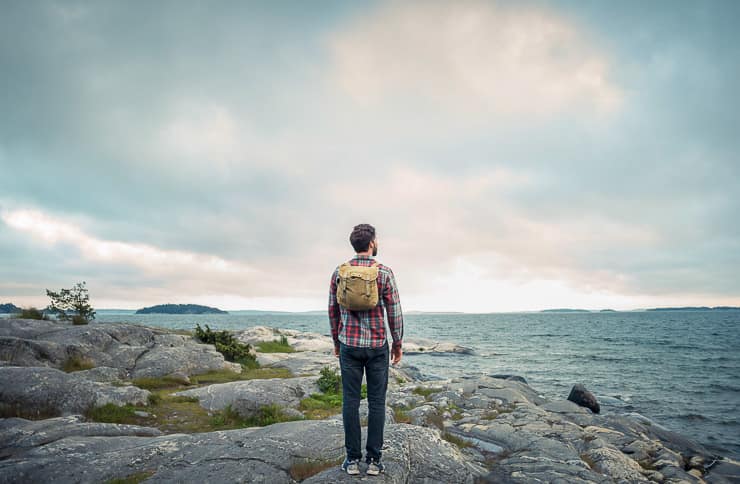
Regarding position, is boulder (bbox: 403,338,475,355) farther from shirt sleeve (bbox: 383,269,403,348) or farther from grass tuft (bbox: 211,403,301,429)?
shirt sleeve (bbox: 383,269,403,348)

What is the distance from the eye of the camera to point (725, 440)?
1585cm

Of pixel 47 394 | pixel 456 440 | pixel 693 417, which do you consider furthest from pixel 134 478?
Result: pixel 693 417

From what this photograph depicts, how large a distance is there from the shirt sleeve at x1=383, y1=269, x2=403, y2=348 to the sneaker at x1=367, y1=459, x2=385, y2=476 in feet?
5.97

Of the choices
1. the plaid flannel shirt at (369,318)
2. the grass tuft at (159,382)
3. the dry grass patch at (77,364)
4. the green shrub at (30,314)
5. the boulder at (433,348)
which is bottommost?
the boulder at (433,348)

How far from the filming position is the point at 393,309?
575 centimetres

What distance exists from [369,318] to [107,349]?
16.9m

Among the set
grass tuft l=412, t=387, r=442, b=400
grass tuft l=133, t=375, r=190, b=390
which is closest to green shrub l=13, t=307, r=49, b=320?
grass tuft l=133, t=375, r=190, b=390

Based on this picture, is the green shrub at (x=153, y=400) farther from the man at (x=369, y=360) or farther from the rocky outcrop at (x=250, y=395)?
the man at (x=369, y=360)

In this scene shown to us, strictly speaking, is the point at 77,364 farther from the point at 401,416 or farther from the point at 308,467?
the point at 308,467

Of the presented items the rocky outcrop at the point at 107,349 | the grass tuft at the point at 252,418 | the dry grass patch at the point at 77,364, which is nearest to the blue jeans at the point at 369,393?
the grass tuft at the point at 252,418

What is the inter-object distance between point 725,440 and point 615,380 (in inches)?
543

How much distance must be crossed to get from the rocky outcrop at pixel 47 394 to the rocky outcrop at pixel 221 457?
5.39 ft

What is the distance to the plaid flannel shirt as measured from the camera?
18.2 feet

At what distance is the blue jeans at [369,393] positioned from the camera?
219 inches
